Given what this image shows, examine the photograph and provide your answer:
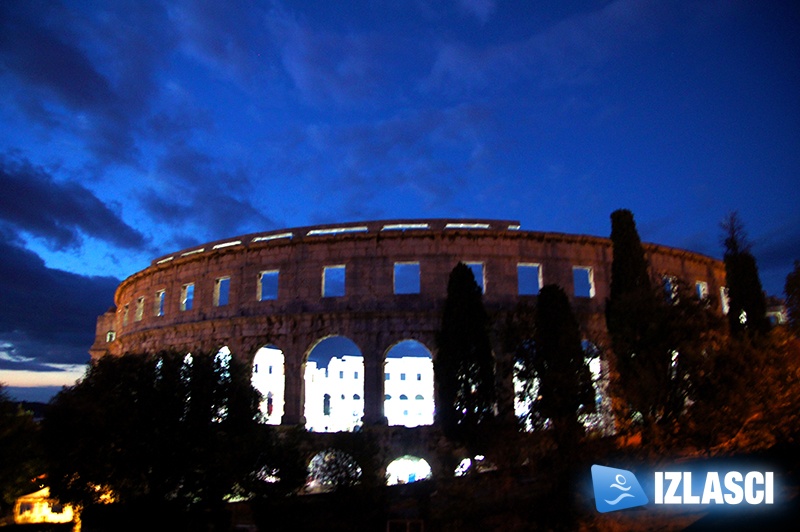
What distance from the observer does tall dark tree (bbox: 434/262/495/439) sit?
2122 centimetres

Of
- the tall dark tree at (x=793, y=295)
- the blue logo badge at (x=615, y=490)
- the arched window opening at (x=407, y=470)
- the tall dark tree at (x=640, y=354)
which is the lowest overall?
the arched window opening at (x=407, y=470)

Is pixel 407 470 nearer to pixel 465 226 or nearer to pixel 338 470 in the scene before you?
pixel 338 470

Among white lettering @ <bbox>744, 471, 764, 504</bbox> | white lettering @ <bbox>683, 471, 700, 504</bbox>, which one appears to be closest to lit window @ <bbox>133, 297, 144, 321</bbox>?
white lettering @ <bbox>683, 471, 700, 504</bbox>

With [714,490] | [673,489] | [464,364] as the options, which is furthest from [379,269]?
[714,490]

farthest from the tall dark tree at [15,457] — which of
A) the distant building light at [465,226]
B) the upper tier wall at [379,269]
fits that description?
the distant building light at [465,226]

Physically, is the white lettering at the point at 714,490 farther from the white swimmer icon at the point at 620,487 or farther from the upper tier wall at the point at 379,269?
the upper tier wall at the point at 379,269

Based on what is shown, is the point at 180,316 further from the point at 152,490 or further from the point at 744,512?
the point at 744,512

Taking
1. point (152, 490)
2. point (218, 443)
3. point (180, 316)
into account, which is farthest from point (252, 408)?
point (180, 316)

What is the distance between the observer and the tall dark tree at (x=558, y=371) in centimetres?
1767

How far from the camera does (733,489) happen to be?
13.0m

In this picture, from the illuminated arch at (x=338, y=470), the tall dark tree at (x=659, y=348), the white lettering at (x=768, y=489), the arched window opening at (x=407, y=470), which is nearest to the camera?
the white lettering at (x=768, y=489)

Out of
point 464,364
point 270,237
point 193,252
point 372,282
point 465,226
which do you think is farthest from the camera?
point 193,252

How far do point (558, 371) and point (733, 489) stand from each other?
6.64 metres

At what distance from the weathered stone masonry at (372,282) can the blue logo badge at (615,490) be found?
356 inches
